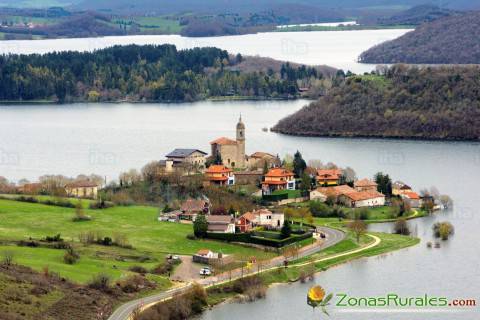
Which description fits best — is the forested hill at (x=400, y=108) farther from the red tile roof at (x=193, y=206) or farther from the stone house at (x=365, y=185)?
the red tile roof at (x=193, y=206)

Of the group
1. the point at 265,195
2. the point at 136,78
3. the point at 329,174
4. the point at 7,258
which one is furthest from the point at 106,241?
the point at 136,78

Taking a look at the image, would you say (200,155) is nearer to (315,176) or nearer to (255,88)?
(315,176)

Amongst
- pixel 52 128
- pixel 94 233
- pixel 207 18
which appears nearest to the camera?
pixel 94 233

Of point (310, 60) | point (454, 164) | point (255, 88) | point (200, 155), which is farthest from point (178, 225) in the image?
point (310, 60)

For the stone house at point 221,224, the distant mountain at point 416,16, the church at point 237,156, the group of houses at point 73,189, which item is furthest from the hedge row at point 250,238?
the distant mountain at point 416,16

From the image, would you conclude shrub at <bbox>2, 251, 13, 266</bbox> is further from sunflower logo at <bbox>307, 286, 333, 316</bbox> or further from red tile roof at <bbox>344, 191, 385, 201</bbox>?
red tile roof at <bbox>344, 191, 385, 201</bbox>

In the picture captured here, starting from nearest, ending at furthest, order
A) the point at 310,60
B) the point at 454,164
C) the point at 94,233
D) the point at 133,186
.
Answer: the point at 94,233, the point at 133,186, the point at 454,164, the point at 310,60

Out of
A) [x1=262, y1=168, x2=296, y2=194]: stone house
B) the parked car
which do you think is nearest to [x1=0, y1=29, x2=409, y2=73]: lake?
[x1=262, y1=168, x2=296, y2=194]: stone house
